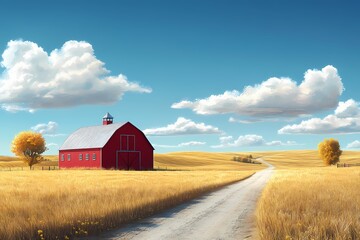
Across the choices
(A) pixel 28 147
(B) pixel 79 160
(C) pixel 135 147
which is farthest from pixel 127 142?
(A) pixel 28 147

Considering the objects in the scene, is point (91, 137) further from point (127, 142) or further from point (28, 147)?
point (28, 147)

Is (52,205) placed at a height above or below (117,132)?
below

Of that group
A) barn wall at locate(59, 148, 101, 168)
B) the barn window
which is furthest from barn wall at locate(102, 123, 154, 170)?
barn wall at locate(59, 148, 101, 168)

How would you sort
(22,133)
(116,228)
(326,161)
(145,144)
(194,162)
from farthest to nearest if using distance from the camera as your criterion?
(194,162) < (326,161) < (22,133) < (145,144) < (116,228)

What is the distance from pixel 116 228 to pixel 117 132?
57572 millimetres

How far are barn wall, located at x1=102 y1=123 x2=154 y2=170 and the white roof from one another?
812mm

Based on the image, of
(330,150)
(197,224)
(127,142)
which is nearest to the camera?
(197,224)

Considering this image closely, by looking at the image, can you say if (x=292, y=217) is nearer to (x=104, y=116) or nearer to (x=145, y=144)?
(x=145, y=144)

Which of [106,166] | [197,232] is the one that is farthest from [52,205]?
[106,166]

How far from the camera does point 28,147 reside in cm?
8869

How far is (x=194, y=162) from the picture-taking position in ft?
389

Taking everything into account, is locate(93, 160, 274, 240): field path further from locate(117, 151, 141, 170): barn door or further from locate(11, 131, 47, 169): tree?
locate(11, 131, 47, 169): tree

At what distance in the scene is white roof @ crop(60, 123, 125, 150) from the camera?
69812mm

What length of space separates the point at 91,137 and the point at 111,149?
6407 mm
